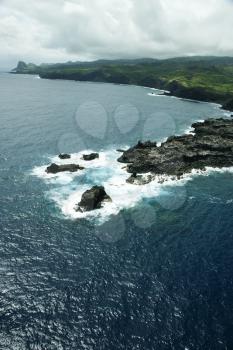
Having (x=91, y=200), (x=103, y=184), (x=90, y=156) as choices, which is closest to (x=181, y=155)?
(x=90, y=156)

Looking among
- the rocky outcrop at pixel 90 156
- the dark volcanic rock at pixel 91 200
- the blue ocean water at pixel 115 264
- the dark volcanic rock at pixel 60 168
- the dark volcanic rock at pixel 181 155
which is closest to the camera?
the blue ocean water at pixel 115 264

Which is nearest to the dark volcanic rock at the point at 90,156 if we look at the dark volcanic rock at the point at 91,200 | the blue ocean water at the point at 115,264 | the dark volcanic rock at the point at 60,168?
the blue ocean water at the point at 115,264

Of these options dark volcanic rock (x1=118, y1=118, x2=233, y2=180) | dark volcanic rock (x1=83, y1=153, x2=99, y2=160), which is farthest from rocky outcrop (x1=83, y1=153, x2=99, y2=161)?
dark volcanic rock (x1=118, y1=118, x2=233, y2=180)

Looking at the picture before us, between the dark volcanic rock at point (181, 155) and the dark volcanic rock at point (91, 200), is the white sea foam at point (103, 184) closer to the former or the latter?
the dark volcanic rock at point (91, 200)

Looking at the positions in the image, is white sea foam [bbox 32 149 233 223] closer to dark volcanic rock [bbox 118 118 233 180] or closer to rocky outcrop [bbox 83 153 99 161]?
rocky outcrop [bbox 83 153 99 161]

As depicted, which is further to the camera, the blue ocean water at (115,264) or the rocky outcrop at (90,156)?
the rocky outcrop at (90,156)

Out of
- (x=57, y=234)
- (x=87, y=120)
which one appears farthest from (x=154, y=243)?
(x=87, y=120)

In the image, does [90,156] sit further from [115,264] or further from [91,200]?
[115,264]
